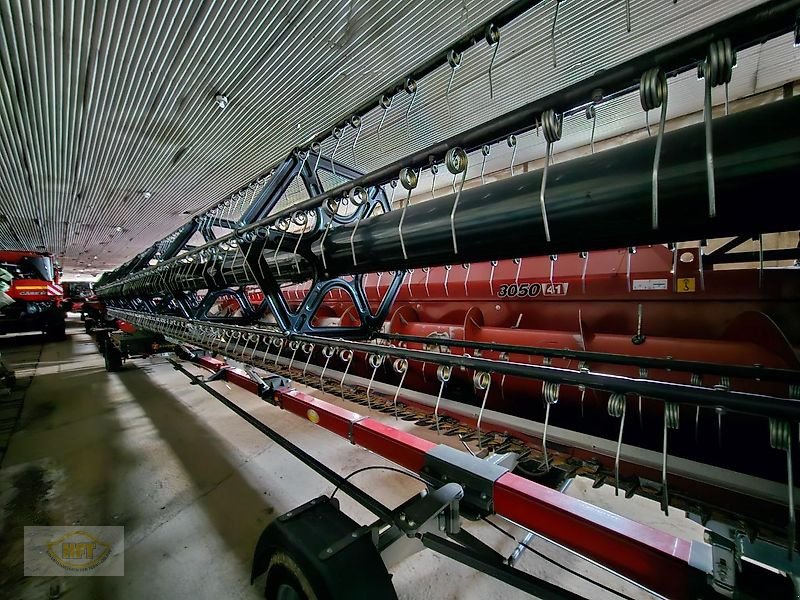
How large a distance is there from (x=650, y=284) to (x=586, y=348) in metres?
0.52

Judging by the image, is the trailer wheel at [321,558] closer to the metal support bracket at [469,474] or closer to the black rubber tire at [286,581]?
the black rubber tire at [286,581]

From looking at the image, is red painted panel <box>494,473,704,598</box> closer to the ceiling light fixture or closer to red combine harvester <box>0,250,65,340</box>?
the ceiling light fixture

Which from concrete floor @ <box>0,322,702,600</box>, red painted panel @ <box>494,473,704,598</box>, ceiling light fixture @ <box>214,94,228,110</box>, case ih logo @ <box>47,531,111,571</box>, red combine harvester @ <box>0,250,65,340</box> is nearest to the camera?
red painted panel @ <box>494,473,704,598</box>

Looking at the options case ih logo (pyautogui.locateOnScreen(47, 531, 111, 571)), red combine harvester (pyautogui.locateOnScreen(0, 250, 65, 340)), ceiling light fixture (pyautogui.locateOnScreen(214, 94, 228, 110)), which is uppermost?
ceiling light fixture (pyautogui.locateOnScreen(214, 94, 228, 110))

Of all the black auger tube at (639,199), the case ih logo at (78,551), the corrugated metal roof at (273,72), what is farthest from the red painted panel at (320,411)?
the corrugated metal roof at (273,72)

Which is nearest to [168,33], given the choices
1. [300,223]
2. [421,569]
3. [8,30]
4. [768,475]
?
[8,30]

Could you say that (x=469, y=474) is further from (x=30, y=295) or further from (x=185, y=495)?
(x=30, y=295)

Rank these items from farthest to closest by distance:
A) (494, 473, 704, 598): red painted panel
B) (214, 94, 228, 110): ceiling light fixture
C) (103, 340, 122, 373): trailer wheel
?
(103, 340, 122, 373): trailer wheel → (214, 94, 228, 110): ceiling light fixture → (494, 473, 704, 598): red painted panel

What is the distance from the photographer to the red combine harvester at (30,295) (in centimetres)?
664

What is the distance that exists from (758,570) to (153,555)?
2.05m

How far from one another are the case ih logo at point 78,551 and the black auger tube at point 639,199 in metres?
1.96

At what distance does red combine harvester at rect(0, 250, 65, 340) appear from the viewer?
6.64 meters

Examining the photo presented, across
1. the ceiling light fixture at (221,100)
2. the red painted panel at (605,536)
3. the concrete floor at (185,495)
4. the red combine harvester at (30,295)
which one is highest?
the ceiling light fixture at (221,100)

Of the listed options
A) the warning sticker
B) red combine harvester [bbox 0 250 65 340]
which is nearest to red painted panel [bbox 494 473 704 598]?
the warning sticker
